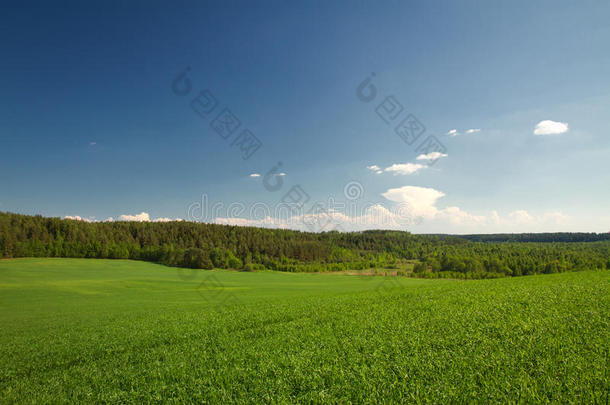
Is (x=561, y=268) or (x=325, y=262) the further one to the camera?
(x=325, y=262)

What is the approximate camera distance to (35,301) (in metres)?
30.7

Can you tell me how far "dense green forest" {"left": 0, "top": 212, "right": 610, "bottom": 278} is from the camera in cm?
8506

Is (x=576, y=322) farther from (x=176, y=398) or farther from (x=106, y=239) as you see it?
(x=106, y=239)

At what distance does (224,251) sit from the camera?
93.7m

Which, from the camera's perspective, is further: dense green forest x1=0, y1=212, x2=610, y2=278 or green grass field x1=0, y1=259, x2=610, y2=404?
dense green forest x1=0, y1=212, x2=610, y2=278

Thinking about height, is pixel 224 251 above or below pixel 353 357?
below

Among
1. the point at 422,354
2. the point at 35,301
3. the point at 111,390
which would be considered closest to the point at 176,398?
the point at 111,390

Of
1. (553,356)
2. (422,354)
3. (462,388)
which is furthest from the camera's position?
(422,354)

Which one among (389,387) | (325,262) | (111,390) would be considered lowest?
(325,262)

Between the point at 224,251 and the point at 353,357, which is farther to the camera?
the point at 224,251

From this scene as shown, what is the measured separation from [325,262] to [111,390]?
338 ft

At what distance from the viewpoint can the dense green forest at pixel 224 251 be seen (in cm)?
8506

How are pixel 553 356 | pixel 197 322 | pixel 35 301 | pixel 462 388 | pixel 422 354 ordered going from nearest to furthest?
pixel 462 388, pixel 553 356, pixel 422 354, pixel 197 322, pixel 35 301

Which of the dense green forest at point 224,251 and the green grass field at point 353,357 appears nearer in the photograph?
the green grass field at point 353,357
